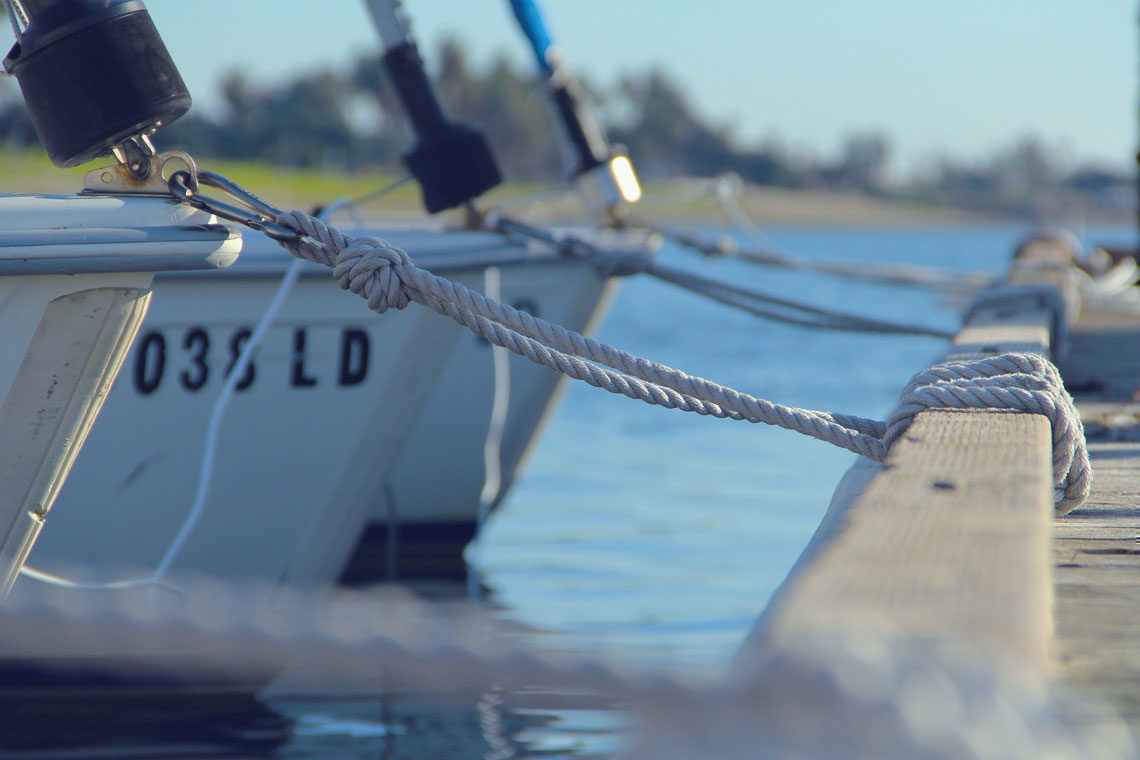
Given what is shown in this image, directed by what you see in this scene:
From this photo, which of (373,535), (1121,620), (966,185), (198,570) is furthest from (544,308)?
(966,185)

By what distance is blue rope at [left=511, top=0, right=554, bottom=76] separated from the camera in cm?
558

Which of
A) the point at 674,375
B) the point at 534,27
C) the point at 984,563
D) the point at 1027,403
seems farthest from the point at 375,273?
the point at 534,27

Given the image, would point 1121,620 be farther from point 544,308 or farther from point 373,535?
point 373,535

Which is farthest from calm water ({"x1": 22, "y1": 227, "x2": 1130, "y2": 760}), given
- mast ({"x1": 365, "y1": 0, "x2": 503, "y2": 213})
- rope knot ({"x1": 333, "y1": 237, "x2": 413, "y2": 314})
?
mast ({"x1": 365, "y1": 0, "x2": 503, "y2": 213})

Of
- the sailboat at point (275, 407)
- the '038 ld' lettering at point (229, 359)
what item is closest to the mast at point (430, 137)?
the sailboat at point (275, 407)

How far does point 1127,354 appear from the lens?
5.39 metres

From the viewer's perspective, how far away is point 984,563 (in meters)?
1.50

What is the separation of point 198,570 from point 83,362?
6.24 feet

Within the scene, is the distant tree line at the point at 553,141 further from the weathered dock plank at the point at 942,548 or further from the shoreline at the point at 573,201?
the weathered dock plank at the point at 942,548

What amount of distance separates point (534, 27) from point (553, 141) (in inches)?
3316

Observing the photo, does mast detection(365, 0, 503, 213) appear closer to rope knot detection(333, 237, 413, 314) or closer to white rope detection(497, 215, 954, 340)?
white rope detection(497, 215, 954, 340)

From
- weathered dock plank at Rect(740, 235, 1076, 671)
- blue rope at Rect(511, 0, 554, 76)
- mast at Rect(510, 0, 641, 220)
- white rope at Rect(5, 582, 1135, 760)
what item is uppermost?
blue rope at Rect(511, 0, 554, 76)

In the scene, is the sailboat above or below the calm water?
above

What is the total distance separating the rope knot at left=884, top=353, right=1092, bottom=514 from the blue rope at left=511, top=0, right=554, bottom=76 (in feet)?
11.3
